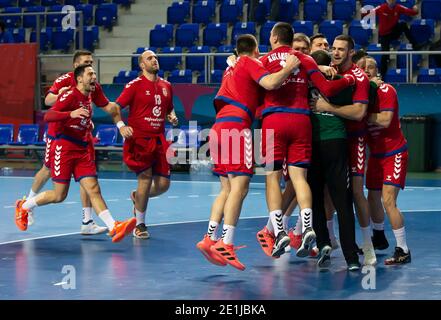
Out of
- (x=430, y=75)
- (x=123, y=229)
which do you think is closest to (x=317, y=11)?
(x=430, y=75)

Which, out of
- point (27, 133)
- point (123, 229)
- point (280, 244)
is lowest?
point (27, 133)

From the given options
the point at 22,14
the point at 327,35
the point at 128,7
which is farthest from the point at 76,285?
the point at 128,7

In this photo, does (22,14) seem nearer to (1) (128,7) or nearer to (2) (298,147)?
(1) (128,7)

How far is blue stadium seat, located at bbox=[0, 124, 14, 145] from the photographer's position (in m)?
21.3

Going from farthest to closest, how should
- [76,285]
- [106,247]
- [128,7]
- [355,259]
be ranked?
1. [128,7]
2. [106,247]
3. [355,259]
4. [76,285]

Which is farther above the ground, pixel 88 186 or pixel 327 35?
pixel 327 35

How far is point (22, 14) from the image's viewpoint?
2284 cm

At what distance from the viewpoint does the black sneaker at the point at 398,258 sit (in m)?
9.41

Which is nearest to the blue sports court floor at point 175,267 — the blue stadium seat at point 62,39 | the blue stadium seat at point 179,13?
the blue stadium seat at point 179,13

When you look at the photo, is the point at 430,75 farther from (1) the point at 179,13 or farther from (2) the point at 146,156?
(2) the point at 146,156

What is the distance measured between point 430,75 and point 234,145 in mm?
10986

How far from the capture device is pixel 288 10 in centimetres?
2177

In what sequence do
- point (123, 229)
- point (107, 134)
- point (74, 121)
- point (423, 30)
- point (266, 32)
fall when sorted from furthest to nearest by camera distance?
point (266, 32) → point (107, 134) → point (423, 30) → point (74, 121) → point (123, 229)
